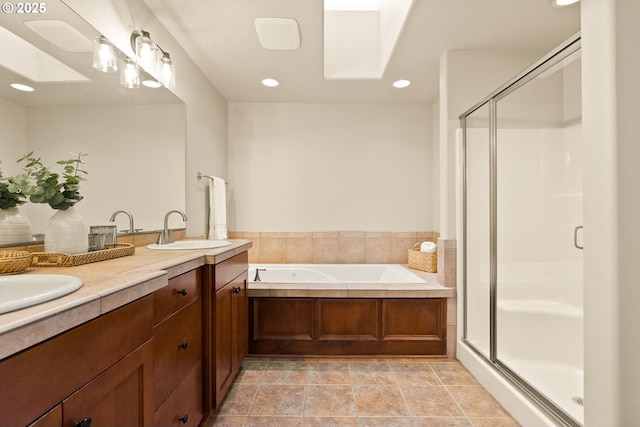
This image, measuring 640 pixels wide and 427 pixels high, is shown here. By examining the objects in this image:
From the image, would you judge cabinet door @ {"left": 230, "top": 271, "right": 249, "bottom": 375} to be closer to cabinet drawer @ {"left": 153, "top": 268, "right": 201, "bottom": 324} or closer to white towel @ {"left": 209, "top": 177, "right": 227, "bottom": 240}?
cabinet drawer @ {"left": 153, "top": 268, "right": 201, "bottom": 324}

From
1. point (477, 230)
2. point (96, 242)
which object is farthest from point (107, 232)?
point (477, 230)

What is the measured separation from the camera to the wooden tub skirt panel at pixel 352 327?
2.37 m

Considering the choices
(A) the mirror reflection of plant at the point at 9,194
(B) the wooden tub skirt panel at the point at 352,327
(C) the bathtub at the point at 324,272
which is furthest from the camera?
(C) the bathtub at the point at 324,272

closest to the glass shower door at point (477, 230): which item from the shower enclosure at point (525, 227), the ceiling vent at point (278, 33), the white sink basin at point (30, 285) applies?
the shower enclosure at point (525, 227)

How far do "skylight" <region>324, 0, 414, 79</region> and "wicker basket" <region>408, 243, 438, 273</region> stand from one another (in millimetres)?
1664

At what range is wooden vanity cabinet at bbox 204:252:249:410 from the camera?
Result: 5.04 ft

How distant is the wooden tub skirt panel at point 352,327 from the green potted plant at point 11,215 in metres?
1.49

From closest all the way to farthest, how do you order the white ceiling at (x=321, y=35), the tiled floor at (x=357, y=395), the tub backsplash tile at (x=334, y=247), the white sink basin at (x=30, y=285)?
the white sink basin at (x=30, y=285) < the tiled floor at (x=357, y=395) < the white ceiling at (x=321, y=35) < the tub backsplash tile at (x=334, y=247)

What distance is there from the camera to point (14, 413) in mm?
534

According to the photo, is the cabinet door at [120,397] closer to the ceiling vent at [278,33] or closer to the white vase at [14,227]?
the white vase at [14,227]

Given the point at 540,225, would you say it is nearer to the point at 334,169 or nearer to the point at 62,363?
the point at 334,169

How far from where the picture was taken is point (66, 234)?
3.90ft

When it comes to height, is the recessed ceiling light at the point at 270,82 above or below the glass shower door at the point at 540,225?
above

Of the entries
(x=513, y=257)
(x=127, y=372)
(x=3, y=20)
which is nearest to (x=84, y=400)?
(x=127, y=372)
